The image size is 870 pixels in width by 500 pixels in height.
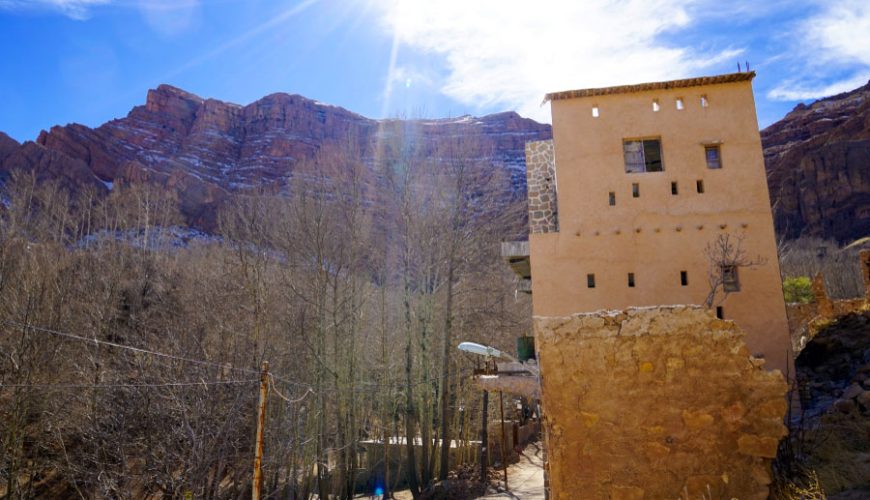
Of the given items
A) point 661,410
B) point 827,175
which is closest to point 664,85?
point 661,410

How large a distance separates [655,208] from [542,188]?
3.46 metres

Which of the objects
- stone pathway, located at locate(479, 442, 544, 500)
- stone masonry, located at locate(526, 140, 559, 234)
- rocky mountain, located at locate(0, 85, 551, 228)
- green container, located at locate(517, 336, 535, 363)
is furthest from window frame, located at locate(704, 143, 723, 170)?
rocky mountain, located at locate(0, 85, 551, 228)

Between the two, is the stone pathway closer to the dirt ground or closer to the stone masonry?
the dirt ground

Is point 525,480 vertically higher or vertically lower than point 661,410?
lower

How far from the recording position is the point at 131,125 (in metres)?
87.2

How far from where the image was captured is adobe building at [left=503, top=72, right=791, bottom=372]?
50.3ft

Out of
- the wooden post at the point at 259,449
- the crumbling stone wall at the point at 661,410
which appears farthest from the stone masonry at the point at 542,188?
the crumbling stone wall at the point at 661,410

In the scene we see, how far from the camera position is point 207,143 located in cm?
9231

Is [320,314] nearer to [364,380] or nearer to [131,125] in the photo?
[364,380]

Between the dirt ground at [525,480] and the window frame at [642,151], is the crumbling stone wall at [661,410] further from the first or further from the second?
the dirt ground at [525,480]

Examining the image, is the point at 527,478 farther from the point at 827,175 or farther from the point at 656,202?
the point at 827,175

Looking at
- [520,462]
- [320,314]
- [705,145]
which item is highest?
[705,145]

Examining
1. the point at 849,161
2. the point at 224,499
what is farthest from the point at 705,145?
the point at 849,161

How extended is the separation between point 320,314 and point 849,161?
228ft
